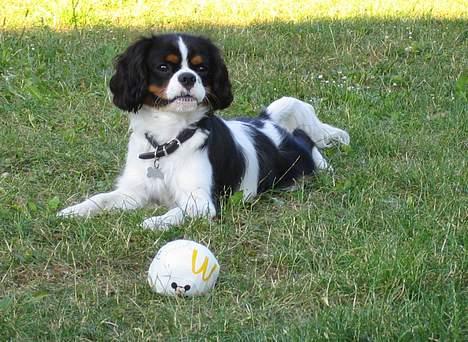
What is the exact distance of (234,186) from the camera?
5.20 m

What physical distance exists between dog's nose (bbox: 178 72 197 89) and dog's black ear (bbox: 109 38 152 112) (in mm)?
256

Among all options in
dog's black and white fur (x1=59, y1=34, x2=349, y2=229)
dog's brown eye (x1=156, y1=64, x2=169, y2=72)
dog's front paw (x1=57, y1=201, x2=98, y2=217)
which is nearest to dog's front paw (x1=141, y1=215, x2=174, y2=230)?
dog's black and white fur (x1=59, y1=34, x2=349, y2=229)

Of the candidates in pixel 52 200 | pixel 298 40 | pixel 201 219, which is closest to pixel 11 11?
pixel 298 40

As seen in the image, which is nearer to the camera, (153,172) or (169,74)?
(169,74)

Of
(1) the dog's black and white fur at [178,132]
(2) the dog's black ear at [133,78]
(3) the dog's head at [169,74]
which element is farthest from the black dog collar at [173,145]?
(2) the dog's black ear at [133,78]

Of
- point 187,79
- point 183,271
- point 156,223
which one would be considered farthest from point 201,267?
point 187,79

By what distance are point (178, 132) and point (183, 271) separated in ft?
4.78

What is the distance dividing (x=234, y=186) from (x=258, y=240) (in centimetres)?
77

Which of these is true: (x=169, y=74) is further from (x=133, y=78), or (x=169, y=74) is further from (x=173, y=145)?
(x=173, y=145)

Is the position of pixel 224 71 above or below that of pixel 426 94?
above

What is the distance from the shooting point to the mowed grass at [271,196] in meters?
3.54

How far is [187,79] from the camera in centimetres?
487

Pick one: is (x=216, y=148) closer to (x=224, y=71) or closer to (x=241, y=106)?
(x=224, y=71)

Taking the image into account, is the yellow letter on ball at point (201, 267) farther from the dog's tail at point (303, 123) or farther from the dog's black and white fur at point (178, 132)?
the dog's tail at point (303, 123)
